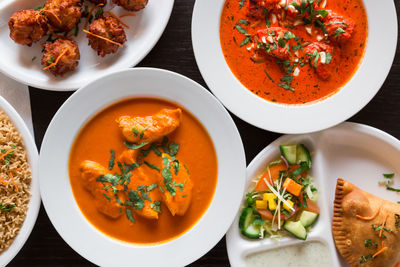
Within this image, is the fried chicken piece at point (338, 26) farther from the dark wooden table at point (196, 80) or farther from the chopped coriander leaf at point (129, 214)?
the chopped coriander leaf at point (129, 214)

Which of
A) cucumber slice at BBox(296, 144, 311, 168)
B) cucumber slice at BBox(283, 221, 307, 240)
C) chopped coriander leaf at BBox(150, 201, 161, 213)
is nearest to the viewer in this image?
chopped coriander leaf at BBox(150, 201, 161, 213)

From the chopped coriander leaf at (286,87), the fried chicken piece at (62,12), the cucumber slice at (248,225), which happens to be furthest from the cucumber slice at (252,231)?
the fried chicken piece at (62,12)

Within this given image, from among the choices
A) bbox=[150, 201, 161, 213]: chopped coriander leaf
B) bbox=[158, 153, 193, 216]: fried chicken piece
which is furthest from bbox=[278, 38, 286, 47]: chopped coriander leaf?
bbox=[150, 201, 161, 213]: chopped coriander leaf

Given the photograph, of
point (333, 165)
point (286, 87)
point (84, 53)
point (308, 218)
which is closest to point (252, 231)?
point (308, 218)

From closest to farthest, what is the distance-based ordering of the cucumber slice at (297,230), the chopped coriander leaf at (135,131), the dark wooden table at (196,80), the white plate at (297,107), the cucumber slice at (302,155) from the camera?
the chopped coriander leaf at (135,131)
the white plate at (297,107)
the cucumber slice at (297,230)
the cucumber slice at (302,155)
the dark wooden table at (196,80)

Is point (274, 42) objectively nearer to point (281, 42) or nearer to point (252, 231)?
point (281, 42)

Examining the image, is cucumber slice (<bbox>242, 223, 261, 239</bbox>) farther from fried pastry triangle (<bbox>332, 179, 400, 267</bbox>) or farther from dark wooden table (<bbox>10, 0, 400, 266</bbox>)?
fried pastry triangle (<bbox>332, 179, 400, 267</bbox>)
